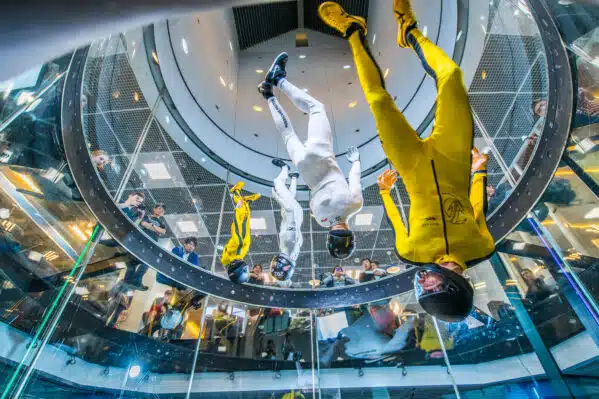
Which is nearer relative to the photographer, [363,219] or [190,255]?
[190,255]

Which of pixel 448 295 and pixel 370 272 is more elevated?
pixel 370 272

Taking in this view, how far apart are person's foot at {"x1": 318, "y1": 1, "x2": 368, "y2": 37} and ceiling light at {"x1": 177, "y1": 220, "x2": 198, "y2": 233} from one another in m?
4.34

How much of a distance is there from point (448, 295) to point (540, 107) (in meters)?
2.90

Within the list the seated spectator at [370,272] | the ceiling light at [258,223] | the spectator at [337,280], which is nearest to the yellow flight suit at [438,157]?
the seated spectator at [370,272]

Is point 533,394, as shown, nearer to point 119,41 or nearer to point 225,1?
point 225,1

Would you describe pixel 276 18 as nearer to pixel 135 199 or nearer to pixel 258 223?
pixel 258 223

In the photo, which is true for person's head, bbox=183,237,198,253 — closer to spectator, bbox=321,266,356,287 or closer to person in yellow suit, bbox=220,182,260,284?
person in yellow suit, bbox=220,182,260,284

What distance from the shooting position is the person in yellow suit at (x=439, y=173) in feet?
7.13

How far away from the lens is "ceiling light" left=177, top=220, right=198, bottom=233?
5797 millimetres

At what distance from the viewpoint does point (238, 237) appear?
533 centimetres

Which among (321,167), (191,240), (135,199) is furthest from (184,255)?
(321,167)

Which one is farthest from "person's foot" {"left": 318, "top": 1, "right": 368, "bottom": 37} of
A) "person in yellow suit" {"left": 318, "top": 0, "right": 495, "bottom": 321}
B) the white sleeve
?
the white sleeve

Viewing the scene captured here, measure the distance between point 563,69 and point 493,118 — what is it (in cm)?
152

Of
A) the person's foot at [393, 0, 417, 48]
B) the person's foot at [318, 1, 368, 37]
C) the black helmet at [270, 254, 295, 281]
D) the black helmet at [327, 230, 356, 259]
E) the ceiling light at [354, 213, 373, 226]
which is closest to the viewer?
the person's foot at [393, 0, 417, 48]
